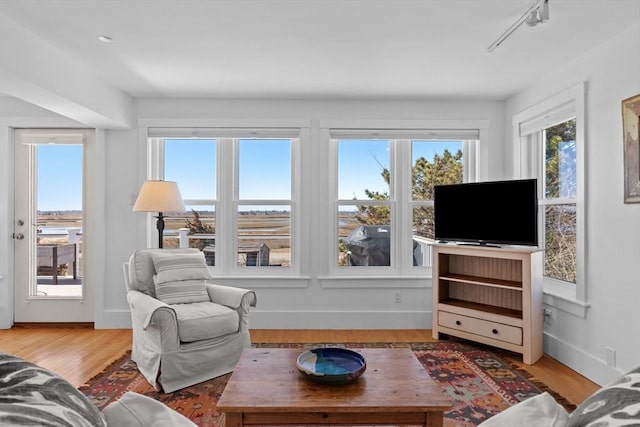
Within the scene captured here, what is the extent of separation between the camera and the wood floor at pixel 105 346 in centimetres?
Answer: 300


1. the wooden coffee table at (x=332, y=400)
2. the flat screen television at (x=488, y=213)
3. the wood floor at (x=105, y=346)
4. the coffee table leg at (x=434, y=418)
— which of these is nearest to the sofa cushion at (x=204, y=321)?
the wood floor at (x=105, y=346)

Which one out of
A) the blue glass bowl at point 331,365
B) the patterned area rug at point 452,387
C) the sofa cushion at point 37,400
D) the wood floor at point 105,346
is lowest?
the wood floor at point 105,346

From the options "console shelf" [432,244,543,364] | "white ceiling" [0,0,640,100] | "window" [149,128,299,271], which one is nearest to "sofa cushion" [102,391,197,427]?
"white ceiling" [0,0,640,100]

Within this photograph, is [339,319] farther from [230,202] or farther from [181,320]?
[181,320]

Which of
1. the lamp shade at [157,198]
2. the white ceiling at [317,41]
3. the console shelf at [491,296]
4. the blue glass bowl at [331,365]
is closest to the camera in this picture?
the blue glass bowl at [331,365]

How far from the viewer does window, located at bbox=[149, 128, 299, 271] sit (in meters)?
4.44

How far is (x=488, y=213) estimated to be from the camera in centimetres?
369

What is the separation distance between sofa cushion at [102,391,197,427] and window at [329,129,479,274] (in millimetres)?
3633

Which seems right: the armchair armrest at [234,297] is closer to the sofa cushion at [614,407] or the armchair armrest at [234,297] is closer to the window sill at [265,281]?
the window sill at [265,281]

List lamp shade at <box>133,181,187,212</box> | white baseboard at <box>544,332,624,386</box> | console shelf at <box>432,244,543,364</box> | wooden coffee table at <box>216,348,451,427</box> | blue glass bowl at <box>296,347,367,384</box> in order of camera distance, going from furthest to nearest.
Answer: lamp shade at <box>133,181,187,212</box> → console shelf at <box>432,244,543,364</box> → white baseboard at <box>544,332,624,386</box> → blue glass bowl at <box>296,347,367,384</box> → wooden coffee table at <box>216,348,451,427</box>

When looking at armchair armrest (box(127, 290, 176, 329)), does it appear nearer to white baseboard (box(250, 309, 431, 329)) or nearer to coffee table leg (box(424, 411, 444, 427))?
white baseboard (box(250, 309, 431, 329))

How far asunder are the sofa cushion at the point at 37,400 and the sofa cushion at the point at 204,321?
7.24 feet

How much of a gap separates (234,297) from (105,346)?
1.45 metres

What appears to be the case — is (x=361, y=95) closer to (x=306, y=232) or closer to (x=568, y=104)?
(x=306, y=232)
